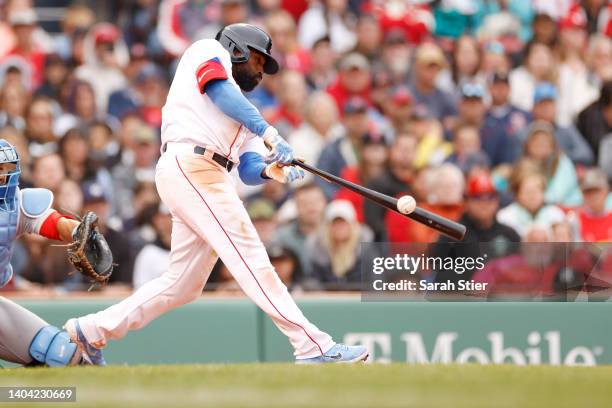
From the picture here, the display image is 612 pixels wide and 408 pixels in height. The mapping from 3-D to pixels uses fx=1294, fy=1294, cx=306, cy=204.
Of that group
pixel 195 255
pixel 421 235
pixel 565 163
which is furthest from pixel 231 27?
pixel 565 163

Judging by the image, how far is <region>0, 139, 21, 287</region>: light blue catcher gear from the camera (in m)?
7.23

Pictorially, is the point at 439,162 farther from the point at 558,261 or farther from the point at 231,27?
the point at 231,27

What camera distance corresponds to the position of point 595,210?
35.0ft

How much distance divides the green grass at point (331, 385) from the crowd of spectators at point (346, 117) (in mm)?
3000

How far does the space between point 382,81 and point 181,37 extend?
2.14 m

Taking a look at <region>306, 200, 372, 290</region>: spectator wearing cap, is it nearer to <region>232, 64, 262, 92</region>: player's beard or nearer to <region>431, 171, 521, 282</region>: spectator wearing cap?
<region>431, 171, 521, 282</region>: spectator wearing cap

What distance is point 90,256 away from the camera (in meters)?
7.41

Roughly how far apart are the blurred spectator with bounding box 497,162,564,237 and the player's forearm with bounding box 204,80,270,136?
153 inches

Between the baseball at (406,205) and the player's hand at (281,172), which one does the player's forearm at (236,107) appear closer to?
the player's hand at (281,172)

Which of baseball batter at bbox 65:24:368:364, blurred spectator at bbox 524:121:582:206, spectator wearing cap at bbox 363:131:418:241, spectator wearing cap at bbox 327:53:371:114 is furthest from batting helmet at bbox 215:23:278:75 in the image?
spectator wearing cap at bbox 327:53:371:114

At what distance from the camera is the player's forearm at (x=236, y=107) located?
7008 millimetres

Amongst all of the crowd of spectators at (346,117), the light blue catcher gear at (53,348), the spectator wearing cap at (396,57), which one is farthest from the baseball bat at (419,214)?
the spectator wearing cap at (396,57)
